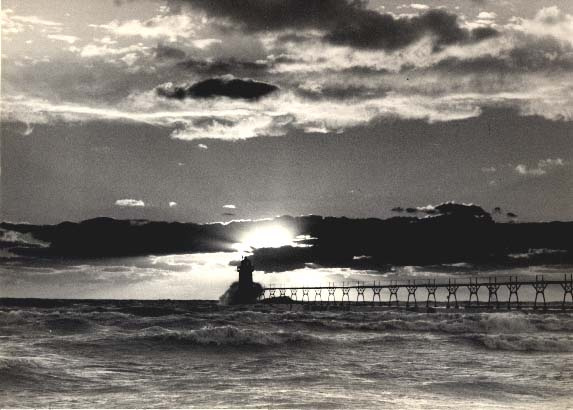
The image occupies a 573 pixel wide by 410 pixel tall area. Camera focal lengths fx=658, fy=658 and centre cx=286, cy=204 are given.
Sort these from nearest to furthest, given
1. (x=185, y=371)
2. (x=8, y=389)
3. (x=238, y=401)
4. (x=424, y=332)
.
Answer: (x=238, y=401), (x=8, y=389), (x=185, y=371), (x=424, y=332)

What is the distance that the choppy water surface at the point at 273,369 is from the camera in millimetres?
14250

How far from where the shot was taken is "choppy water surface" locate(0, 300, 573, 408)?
1425 cm

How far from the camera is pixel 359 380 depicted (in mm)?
17219

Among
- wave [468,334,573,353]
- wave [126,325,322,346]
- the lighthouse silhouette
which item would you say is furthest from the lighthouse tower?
wave [468,334,573,353]

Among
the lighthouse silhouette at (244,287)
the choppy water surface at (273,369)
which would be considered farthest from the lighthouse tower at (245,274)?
the choppy water surface at (273,369)

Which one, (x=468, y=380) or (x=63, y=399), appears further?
(x=468, y=380)

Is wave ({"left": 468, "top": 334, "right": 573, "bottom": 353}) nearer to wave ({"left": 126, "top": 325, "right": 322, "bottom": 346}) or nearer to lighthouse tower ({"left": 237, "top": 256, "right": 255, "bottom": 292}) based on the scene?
wave ({"left": 126, "top": 325, "right": 322, "bottom": 346})

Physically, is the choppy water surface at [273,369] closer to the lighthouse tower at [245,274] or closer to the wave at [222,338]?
the wave at [222,338]

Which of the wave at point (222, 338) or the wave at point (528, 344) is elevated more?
the wave at point (222, 338)

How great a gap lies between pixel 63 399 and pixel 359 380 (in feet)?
24.2

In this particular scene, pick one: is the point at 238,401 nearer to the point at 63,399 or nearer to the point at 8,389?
the point at 63,399

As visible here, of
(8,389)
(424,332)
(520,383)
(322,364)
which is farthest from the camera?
(424,332)

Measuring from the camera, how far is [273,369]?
19750 mm

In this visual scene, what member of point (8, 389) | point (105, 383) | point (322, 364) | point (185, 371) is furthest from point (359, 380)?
point (8, 389)
